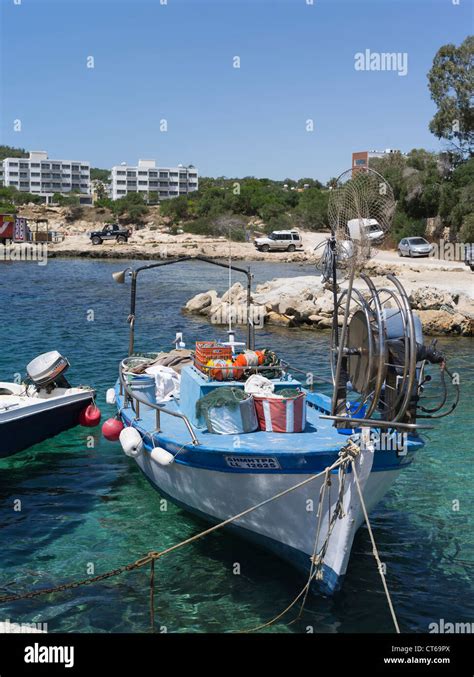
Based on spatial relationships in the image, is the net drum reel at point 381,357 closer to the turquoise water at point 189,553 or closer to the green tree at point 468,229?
the turquoise water at point 189,553

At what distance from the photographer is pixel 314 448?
8547 mm

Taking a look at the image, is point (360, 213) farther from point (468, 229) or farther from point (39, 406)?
point (468, 229)

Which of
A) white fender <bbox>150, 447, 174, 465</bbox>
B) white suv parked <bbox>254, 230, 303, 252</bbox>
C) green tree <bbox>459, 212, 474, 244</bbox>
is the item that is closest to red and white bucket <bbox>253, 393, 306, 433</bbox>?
white fender <bbox>150, 447, 174, 465</bbox>

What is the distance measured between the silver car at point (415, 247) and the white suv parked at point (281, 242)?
16665mm

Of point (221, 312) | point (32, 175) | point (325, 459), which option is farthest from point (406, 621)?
point (32, 175)

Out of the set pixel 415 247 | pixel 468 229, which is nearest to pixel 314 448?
pixel 468 229

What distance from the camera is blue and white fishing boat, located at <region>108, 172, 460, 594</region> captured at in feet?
27.6

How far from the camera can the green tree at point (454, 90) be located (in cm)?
4888

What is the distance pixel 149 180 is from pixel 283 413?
13219cm

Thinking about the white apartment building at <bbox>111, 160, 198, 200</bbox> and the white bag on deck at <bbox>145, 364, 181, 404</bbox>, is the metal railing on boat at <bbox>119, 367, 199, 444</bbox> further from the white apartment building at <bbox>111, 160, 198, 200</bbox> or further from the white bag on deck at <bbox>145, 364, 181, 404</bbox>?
the white apartment building at <bbox>111, 160, 198, 200</bbox>

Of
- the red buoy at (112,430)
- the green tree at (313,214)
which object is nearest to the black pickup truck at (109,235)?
the green tree at (313,214)

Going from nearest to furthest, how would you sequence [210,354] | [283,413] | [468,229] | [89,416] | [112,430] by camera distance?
[283,413] → [210,354] → [112,430] → [89,416] → [468,229]

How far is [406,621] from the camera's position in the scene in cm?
836
